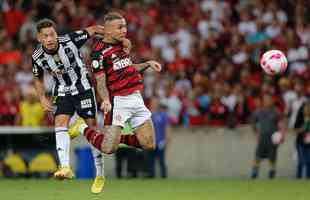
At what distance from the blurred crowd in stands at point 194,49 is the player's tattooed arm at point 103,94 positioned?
8.19 metres

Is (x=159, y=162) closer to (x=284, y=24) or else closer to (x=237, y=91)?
(x=237, y=91)

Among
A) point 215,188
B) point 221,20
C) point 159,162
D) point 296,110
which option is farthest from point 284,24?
point 215,188

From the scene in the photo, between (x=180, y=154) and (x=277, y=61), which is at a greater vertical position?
(x=277, y=61)

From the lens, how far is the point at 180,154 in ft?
70.4

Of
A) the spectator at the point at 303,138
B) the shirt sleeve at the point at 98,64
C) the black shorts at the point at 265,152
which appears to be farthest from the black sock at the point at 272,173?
the shirt sleeve at the point at 98,64

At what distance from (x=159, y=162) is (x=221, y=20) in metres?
4.68

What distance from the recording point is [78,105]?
1340cm

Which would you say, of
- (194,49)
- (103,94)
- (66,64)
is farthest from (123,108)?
(194,49)

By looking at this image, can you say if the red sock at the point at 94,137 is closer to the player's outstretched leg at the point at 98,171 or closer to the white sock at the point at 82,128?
the white sock at the point at 82,128

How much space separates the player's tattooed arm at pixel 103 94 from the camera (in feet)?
40.8

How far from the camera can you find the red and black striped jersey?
13.0 metres

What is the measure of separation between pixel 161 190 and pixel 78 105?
2584 mm

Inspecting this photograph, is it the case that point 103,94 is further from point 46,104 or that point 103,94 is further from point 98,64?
point 46,104

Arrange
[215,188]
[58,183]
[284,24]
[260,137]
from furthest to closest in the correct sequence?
[284,24] < [260,137] < [58,183] < [215,188]
